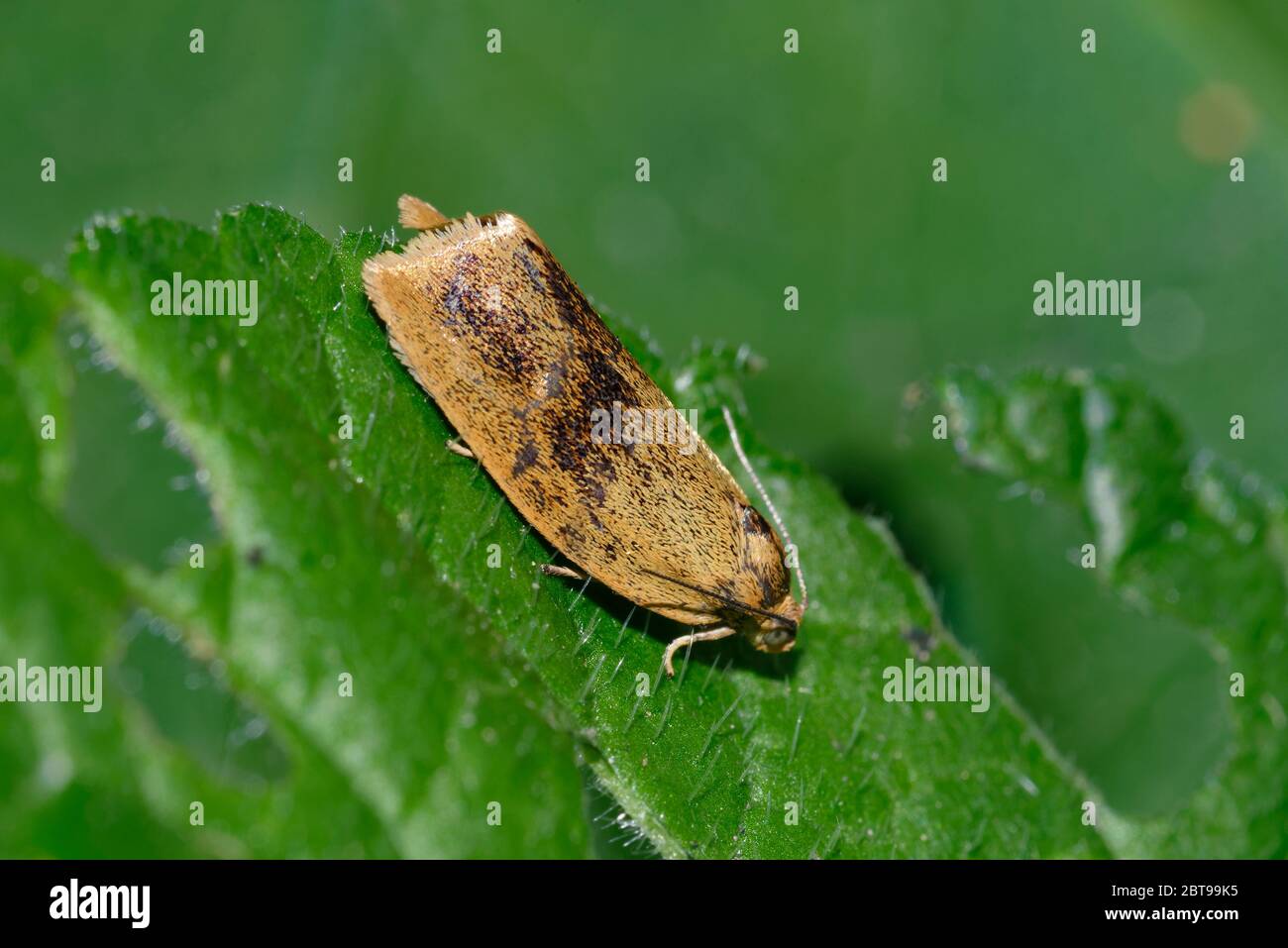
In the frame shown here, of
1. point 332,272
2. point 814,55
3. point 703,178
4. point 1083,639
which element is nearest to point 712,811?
point 332,272

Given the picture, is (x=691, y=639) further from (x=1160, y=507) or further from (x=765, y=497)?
(x=1160, y=507)

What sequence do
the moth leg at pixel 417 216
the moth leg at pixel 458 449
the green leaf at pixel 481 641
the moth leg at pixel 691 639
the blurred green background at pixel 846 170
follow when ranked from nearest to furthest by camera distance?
the green leaf at pixel 481 641, the moth leg at pixel 458 449, the moth leg at pixel 691 639, the moth leg at pixel 417 216, the blurred green background at pixel 846 170

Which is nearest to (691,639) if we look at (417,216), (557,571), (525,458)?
(557,571)

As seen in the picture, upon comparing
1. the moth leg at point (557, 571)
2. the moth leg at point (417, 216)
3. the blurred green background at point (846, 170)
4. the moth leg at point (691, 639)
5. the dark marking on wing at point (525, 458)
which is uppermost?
the blurred green background at point (846, 170)

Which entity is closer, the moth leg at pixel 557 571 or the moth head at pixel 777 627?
the moth leg at pixel 557 571

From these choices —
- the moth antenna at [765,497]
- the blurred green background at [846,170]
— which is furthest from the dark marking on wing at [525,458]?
the blurred green background at [846,170]

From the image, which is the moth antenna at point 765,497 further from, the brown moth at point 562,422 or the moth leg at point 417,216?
the moth leg at point 417,216

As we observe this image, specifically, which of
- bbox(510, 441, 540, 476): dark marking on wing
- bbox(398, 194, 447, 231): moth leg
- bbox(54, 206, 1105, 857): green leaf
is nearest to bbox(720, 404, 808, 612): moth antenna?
bbox(54, 206, 1105, 857): green leaf

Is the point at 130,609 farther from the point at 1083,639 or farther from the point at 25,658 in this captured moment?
the point at 1083,639

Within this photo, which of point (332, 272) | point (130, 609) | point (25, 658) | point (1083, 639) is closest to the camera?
point (25, 658)
